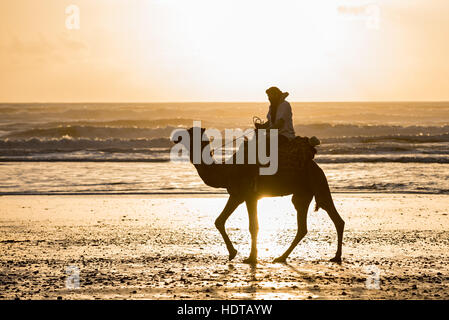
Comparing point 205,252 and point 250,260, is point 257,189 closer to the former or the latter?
point 250,260

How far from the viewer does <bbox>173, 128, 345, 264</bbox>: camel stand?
10.2 metres

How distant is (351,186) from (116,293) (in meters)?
13.8

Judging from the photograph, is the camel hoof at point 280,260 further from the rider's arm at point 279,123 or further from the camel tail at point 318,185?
the rider's arm at point 279,123

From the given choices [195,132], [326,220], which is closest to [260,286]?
[195,132]

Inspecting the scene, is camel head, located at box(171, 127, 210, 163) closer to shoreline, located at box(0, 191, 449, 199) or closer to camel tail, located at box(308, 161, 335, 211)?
camel tail, located at box(308, 161, 335, 211)

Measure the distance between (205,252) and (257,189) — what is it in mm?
1313

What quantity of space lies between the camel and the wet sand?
13.8 inches

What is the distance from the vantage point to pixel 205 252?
10.8 m

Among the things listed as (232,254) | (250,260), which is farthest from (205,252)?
(250,260)

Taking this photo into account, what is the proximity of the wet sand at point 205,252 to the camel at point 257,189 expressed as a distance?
0.35 m

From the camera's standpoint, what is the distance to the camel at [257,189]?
10.2 meters

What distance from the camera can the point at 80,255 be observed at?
34.6 ft

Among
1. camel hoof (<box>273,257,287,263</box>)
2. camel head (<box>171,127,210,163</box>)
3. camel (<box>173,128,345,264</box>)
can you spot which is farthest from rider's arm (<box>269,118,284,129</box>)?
camel hoof (<box>273,257,287,263</box>)
